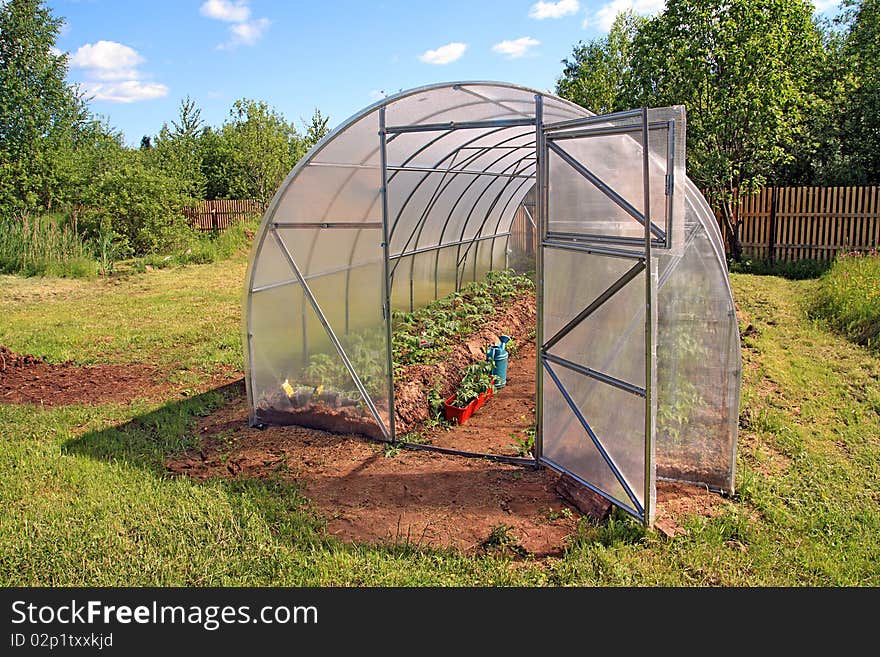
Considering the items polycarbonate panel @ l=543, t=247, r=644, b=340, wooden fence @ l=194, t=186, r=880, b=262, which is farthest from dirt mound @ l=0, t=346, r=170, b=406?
wooden fence @ l=194, t=186, r=880, b=262

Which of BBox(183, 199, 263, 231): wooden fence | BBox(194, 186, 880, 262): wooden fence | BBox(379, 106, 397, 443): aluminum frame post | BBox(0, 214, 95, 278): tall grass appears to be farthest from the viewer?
BBox(183, 199, 263, 231): wooden fence

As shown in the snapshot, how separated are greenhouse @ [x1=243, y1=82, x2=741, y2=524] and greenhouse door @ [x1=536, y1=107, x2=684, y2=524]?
0.04ft

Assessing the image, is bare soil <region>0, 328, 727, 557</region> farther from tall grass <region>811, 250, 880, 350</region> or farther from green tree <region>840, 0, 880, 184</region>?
green tree <region>840, 0, 880, 184</region>

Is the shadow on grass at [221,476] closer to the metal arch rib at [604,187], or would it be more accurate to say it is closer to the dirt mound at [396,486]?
the dirt mound at [396,486]

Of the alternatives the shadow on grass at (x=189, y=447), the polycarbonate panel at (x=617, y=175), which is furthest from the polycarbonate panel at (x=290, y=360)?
the polycarbonate panel at (x=617, y=175)

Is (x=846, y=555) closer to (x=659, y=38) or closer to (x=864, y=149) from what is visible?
(x=659, y=38)

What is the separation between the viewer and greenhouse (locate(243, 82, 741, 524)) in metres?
4.73

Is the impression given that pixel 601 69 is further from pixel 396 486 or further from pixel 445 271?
pixel 396 486

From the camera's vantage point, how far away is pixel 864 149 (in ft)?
57.1

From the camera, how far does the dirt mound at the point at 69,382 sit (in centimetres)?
800

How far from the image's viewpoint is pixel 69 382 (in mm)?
8555

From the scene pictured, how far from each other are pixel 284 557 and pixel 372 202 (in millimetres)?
3689

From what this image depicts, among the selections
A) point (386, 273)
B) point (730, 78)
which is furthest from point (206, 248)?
point (386, 273)

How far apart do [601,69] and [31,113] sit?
2334 cm
